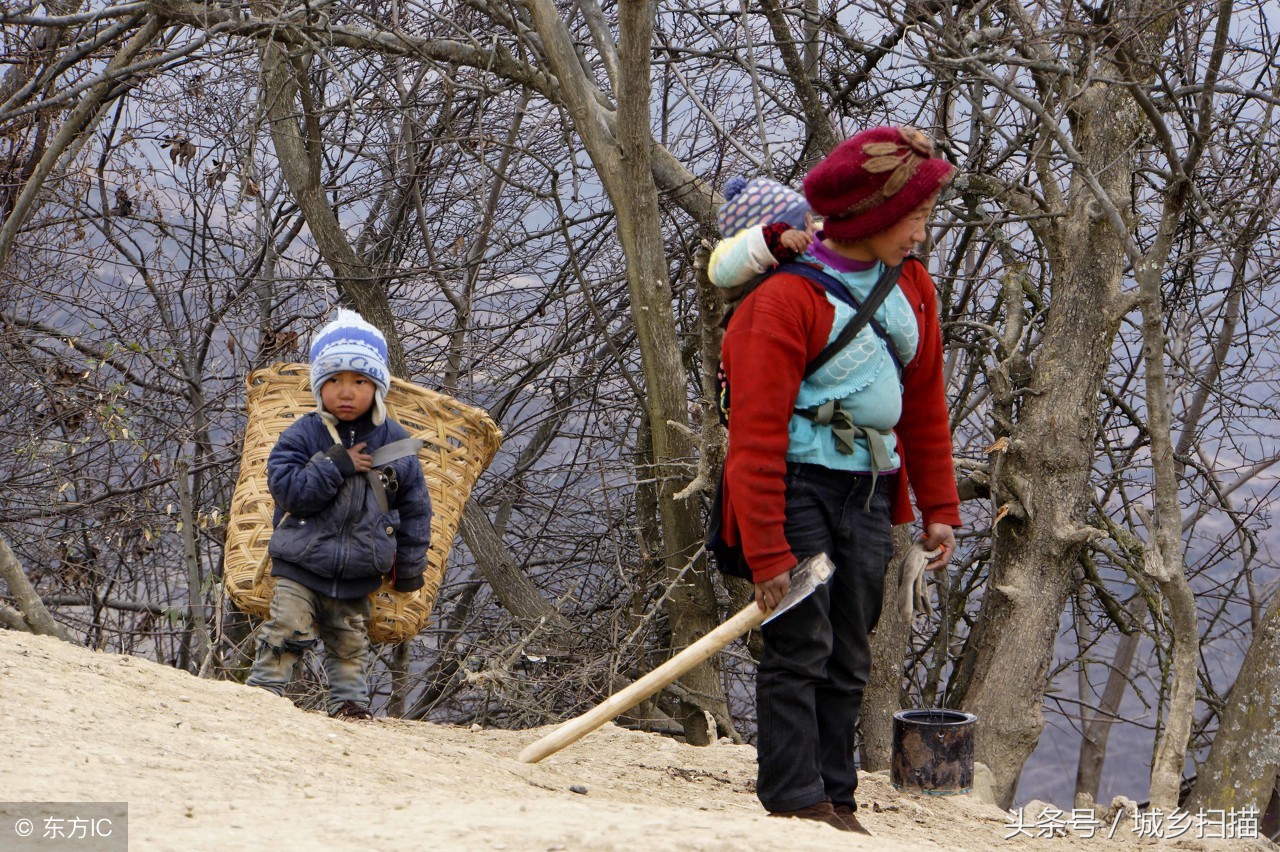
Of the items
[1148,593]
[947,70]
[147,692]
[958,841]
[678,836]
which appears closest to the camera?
[678,836]

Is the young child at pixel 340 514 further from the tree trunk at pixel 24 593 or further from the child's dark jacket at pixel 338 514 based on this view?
the tree trunk at pixel 24 593

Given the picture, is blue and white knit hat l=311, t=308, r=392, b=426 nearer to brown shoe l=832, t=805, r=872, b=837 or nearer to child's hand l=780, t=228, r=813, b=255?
child's hand l=780, t=228, r=813, b=255

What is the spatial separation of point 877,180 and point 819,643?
1113mm

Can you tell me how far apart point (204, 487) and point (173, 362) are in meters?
0.84

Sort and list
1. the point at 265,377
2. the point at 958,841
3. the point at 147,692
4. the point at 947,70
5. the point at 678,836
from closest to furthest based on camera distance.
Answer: the point at 678,836
the point at 147,692
the point at 958,841
the point at 265,377
the point at 947,70

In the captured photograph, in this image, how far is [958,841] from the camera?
12.2 feet

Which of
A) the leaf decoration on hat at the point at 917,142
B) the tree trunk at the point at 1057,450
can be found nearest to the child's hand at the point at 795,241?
the leaf decoration on hat at the point at 917,142

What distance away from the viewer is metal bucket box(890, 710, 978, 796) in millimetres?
4207

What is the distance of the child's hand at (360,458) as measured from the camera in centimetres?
417

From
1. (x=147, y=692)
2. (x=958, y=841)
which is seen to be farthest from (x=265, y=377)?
(x=958, y=841)

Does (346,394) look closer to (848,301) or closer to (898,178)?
(848,301)

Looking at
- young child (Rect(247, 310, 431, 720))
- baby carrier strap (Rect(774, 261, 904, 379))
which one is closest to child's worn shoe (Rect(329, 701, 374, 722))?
young child (Rect(247, 310, 431, 720))

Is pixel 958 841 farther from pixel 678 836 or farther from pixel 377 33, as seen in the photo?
pixel 377 33

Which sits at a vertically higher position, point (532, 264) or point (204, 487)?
point (532, 264)
